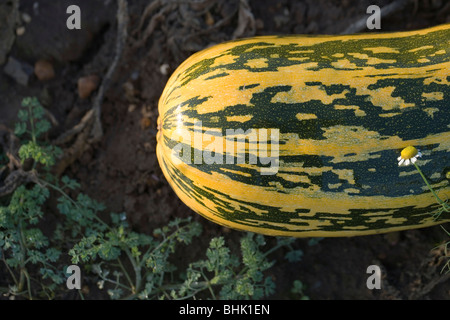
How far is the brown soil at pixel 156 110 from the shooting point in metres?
3.11

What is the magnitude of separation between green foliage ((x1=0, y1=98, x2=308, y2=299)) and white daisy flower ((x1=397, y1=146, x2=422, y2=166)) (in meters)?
1.07

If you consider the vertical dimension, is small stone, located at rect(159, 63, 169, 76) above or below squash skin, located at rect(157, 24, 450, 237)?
above

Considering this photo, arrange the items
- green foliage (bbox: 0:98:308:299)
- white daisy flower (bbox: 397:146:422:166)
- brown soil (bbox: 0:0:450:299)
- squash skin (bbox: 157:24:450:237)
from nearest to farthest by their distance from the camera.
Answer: white daisy flower (bbox: 397:146:422:166) → squash skin (bbox: 157:24:450:237) → green foliage (bbox: 0:98:308:299) → brown soil (bbox: 0:0:450:299)

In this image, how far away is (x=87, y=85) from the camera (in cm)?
336

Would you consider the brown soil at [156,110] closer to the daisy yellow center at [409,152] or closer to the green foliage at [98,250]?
the green foliage at [98,250]

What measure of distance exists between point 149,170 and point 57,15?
141 cm

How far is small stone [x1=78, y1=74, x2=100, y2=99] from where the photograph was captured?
336 cm

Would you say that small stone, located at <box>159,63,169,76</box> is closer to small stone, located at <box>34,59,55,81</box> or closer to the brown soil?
the brown soil

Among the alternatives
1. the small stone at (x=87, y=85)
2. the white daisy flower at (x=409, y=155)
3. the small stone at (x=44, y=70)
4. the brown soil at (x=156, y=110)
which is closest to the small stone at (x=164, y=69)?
the brown soil at (x=156, y=110)

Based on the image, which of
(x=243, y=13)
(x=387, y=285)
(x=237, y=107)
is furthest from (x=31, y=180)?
(x=387, y=285)

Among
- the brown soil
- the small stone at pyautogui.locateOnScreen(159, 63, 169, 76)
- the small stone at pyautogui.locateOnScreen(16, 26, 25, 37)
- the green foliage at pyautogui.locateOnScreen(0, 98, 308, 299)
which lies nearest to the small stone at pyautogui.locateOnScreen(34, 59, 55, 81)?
the brown soil

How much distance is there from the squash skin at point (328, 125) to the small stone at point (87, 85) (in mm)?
1239

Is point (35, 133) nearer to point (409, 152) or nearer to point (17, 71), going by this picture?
point (17, 71)

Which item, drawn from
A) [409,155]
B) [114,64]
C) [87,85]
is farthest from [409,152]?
[87,85]
